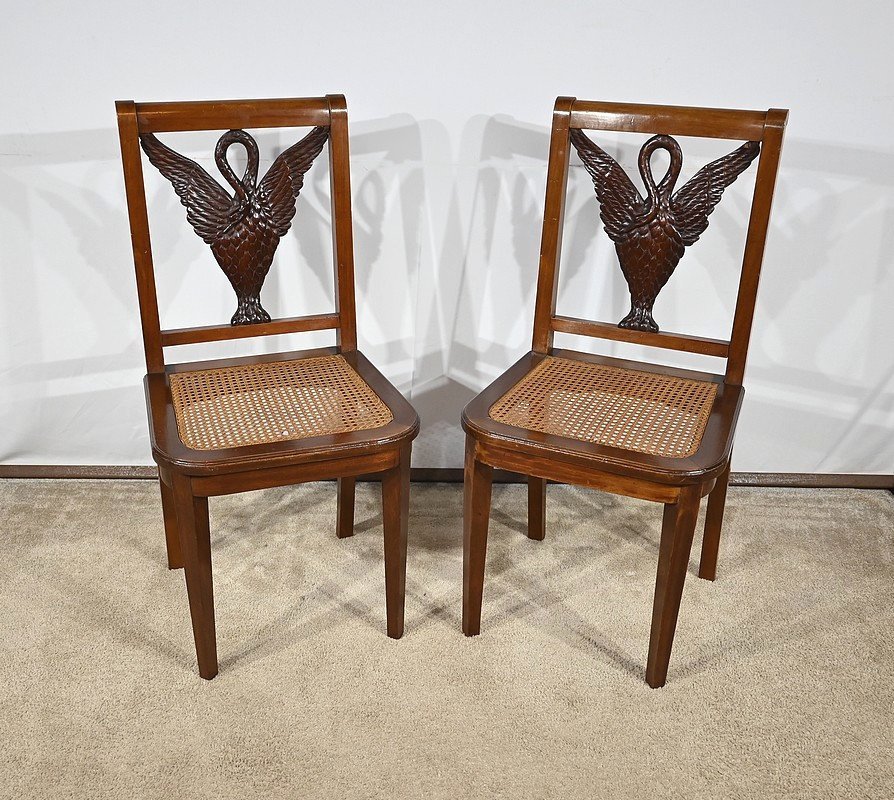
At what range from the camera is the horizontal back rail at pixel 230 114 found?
5.31ft

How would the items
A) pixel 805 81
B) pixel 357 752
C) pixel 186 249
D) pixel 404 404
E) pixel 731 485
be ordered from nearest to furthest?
pixel 357 752 < pixel 404 404 < pixel 805 81 < pixel 186 249 < pixel 731 485

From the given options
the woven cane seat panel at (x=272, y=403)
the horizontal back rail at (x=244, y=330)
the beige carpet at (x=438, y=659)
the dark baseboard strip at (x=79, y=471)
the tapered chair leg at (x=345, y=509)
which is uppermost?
the horizontal back rail at (x=244, y=330)

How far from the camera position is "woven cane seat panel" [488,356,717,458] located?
5.08 feet

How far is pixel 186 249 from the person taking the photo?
80.4 inches

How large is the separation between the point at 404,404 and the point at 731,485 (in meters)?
1.03

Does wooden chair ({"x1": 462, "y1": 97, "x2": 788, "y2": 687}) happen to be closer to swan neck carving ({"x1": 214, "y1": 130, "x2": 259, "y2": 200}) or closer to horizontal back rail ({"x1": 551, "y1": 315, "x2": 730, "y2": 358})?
horizontal back rail ({"x1": 551, "y1": 315, "x2": 730, "y2": 358})

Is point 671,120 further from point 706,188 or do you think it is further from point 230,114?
point 230,114

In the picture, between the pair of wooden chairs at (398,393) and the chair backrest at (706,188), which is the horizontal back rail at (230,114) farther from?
the chair backrest at (706,188)

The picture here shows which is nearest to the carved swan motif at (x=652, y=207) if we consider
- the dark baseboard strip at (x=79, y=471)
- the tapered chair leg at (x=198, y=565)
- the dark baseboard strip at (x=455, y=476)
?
the dark baseboard strip at (x=455, y=476)

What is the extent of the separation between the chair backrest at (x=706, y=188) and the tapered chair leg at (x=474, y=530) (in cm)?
35

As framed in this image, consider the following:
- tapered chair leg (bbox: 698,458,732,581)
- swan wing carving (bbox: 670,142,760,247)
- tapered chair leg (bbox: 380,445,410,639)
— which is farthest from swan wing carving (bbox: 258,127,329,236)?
tapered chair leg (bbox: 698,458,732,581)

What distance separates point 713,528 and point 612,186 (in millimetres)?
708

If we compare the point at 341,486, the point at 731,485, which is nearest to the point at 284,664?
the point at 341,486

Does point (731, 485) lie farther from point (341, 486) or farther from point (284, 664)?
point (284, 664)
